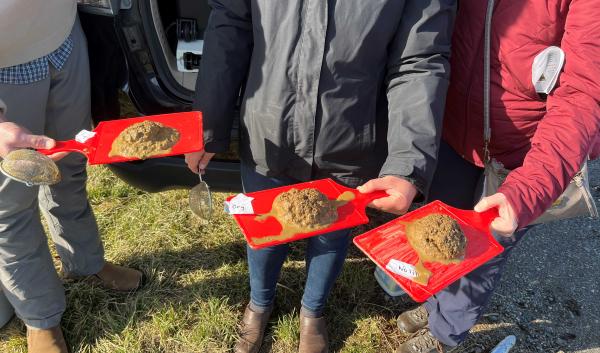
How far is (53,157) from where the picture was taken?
1.39m

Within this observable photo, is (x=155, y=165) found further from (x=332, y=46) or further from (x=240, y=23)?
(x=332, y=46)

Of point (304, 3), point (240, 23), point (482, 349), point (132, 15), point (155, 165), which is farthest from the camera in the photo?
point (482, 349)

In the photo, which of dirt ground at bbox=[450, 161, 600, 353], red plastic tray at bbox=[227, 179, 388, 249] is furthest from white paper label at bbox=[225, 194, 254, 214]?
dirt ground at bbox=[450, 161, 600, 353]

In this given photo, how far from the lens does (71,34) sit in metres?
1.61

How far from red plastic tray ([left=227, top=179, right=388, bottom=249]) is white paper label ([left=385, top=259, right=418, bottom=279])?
0.52 feet

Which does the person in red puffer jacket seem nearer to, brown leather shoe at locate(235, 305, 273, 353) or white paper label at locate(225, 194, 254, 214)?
white paper label at locate(225, 194, 254, 214)

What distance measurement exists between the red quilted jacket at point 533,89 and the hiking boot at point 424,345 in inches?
35.5

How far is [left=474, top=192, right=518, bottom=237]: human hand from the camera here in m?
Answer: 1.27

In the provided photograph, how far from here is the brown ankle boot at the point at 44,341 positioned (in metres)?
1.85

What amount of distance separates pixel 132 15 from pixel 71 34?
0.75ft

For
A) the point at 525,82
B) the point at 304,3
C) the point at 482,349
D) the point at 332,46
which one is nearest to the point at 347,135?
the point at 332,46

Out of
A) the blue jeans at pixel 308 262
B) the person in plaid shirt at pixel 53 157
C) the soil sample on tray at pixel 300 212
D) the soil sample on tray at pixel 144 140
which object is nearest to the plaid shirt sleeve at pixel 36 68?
the person in plaid shirt at pixel 53 157

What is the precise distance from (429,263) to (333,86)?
1.80ft

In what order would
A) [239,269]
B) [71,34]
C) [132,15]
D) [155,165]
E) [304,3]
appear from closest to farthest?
[304,3], [71,34], [132,15], [155,165], [239,269]
